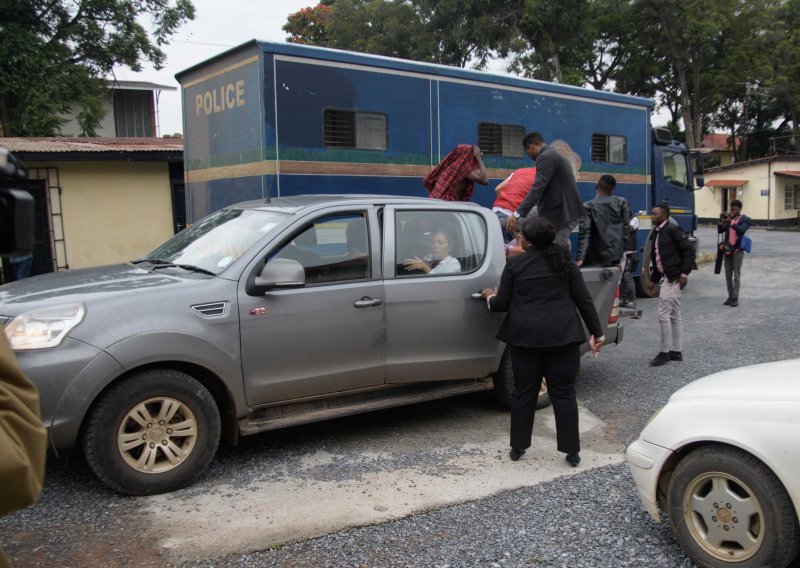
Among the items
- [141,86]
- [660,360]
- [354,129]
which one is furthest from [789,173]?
[354,129]

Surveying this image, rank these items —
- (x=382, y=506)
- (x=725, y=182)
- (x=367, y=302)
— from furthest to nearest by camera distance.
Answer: (x=725, y=182) → (x=367, y=302) → (x=382, y=506)

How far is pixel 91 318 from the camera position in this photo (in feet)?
13.3

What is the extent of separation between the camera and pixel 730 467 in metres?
3.21

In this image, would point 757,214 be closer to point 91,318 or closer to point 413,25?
point 413,25

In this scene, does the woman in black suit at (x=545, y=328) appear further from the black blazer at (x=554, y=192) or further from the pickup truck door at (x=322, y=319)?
the black blazer at (x=554, y=192)

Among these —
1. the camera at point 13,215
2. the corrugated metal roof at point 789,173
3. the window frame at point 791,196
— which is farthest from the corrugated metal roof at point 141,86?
the window frame at point 791,196

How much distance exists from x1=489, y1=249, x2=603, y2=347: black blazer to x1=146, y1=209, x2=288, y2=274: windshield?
1.65m

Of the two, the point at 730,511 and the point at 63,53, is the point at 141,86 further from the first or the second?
the point at 730,511

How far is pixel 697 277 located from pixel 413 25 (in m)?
14.9

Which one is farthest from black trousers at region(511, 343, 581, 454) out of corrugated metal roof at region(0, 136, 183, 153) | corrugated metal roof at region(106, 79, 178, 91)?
corrugated metal roof at region(106, 79, 178, 91)

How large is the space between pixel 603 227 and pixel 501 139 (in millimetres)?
1845

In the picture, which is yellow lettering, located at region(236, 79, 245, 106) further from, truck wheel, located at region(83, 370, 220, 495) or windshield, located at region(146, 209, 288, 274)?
truck wheel, located at region(83, 370, 220, 495)

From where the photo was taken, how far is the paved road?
3.58 meters

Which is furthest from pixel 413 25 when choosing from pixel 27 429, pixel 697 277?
pixel 27 429
